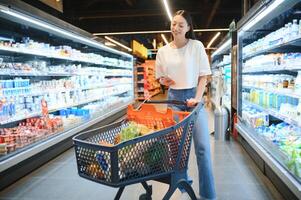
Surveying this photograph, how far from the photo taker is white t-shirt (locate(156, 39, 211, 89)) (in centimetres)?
281

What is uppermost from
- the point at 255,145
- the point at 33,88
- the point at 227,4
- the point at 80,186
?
the point at 227,4

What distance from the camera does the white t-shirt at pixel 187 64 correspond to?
2.81 meters

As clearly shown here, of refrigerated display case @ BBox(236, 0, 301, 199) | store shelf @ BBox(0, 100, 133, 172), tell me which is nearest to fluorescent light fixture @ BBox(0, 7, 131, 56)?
store shelf @ BBox(0, 100, 133, 172)

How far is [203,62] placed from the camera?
9.32 ft

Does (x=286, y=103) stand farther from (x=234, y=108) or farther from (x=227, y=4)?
(x=227, y=4)

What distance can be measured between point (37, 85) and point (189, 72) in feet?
9.41

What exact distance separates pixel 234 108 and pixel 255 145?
6.50 feet

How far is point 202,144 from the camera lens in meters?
2.84

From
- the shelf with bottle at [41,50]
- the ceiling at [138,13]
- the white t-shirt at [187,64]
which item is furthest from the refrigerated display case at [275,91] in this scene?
the ceiling at [138,13]

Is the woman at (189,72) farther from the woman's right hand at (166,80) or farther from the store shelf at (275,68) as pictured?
the store shelf at (275,68)

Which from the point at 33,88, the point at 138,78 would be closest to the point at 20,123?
the point at 33,88

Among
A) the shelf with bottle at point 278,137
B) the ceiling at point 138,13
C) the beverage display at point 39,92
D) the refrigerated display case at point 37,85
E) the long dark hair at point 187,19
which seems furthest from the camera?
the ceiling at point 138,13

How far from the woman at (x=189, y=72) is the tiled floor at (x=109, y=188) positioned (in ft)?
1.98

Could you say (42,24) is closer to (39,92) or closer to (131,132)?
(39,92)
